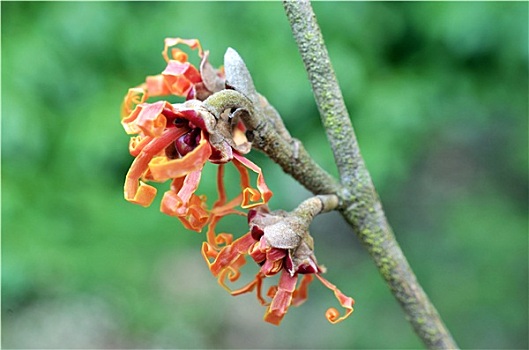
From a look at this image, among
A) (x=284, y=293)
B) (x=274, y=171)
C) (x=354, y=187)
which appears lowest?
(x=284, y=293)

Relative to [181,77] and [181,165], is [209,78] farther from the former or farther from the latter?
[181,165]

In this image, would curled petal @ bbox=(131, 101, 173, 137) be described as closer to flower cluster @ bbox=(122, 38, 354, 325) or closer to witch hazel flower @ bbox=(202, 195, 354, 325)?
flower cluster @ bbox=(122, 38, 354, 325)

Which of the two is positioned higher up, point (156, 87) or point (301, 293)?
point (156, 87)

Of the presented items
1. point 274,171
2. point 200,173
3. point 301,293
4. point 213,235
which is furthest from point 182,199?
point 274,171

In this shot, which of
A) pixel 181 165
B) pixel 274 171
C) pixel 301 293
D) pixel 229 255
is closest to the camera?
pixel 181 165

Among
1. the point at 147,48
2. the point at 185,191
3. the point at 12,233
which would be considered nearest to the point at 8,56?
the point at 147,48

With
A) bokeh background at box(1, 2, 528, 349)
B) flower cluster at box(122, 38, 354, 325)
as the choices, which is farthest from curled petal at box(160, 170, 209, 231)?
bokeh background at box(1, 2, 528, 349)

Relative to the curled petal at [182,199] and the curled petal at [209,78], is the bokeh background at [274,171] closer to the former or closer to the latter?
the curled petal at [209,78]
